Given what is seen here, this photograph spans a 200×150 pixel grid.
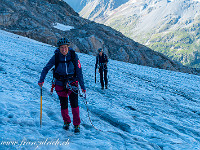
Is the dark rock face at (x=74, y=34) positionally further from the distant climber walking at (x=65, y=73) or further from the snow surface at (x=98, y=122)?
the distant climber walking at (x=65, y=73)

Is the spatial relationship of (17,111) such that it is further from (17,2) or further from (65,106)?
(17,2)

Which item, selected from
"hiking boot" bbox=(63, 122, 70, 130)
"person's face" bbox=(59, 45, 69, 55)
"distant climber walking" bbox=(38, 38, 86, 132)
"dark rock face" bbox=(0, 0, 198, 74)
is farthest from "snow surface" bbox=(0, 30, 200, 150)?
"dark rock face" bbox=(0, 0, 198, 74)

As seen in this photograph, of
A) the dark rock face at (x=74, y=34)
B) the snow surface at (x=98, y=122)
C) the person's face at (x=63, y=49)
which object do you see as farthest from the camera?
the dark rock face at (x=74, y=34)

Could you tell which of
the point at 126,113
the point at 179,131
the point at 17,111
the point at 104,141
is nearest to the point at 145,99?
the point at 126,113

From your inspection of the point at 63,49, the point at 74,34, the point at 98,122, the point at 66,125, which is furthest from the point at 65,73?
the point at 74,34

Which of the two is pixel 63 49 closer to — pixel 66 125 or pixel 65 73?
→ pixel 65 73

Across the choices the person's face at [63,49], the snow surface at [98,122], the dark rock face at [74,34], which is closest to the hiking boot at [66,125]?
the snow surface at [98,122]

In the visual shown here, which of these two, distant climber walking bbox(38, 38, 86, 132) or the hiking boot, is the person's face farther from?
the hiking boot

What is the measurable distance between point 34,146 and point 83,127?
6.49ft

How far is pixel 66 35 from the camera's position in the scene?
46.2 m

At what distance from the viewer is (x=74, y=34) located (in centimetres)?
4847

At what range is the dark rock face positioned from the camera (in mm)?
40656

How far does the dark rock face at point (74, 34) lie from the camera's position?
40.7 m

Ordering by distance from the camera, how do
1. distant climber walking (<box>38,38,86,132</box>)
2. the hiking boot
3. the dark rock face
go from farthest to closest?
the dark rock face < the hiking boot < distant climber walking (<box>38,38,86,132</box>)
